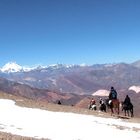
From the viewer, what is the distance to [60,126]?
37.3 metres

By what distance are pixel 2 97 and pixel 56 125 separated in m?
23.9

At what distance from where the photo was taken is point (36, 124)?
123 feet

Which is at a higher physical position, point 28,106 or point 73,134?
point 28,106

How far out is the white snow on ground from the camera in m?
33.4

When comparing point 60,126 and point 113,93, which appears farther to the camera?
point 113,93

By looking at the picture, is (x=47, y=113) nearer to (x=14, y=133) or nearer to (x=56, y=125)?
(x=56, y=125)

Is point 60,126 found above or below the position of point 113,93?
below

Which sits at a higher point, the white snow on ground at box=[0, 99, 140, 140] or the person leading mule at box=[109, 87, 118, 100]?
the person leading mule at box=[109, 87, 118, 100]

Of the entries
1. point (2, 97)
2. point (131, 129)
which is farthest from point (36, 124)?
point (2, 97)

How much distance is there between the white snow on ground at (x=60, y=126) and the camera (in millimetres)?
33438

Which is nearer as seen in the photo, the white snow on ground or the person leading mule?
the white snow on ground

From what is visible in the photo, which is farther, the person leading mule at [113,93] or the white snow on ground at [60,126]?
the person leading mule at [113,93]

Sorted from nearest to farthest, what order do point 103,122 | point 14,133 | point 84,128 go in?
point 14,133 → point 84,128 → point 103,122

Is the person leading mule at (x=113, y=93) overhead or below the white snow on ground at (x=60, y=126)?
overhead
